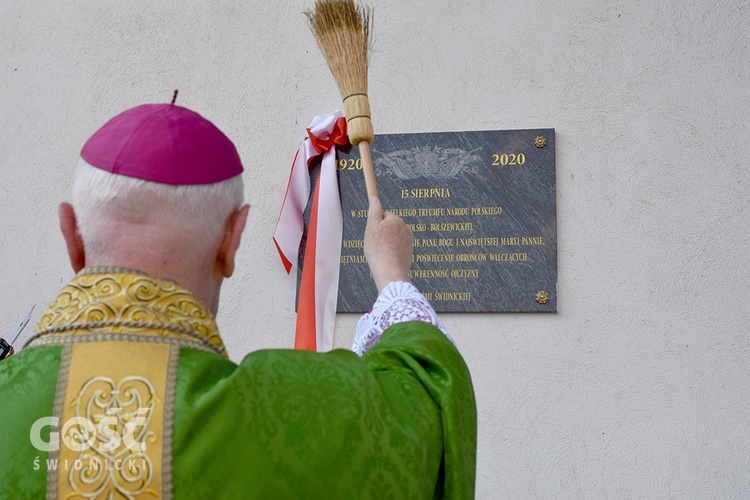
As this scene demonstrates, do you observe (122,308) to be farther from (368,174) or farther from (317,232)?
(317,232)

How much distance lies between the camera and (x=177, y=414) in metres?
1.56

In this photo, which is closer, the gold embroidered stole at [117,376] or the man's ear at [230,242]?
the gold embroidered stole at [117,376]

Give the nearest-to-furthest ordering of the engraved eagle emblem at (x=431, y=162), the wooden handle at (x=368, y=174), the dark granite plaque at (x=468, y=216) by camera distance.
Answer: the wooden handle at (x=368, y=174) < the dark granite plaque at (x=468, y=216) < the engraved eagle emblem at (x=431, y=162)

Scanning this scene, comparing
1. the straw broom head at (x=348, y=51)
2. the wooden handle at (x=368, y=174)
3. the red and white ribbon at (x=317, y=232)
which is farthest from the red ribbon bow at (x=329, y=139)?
the wooden handle at (x=368, y=174)

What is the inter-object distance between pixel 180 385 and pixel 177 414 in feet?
0.15

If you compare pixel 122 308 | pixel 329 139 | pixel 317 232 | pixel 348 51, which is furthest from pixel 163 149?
pixel 329 139

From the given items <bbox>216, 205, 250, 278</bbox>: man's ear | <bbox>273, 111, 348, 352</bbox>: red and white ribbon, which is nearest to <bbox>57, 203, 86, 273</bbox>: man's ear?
<bbox>216, 205, 250, 278</bbox>: man's ear

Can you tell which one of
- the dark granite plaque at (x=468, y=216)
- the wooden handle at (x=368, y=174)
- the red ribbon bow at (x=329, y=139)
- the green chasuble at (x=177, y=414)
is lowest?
the green chasuble at (x=177, y=414)

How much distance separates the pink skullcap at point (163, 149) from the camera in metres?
1.69

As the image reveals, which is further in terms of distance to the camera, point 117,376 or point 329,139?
point 329,139

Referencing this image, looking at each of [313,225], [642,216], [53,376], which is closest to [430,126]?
[313,225]

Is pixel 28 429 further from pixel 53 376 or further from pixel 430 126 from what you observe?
pixel 430 126

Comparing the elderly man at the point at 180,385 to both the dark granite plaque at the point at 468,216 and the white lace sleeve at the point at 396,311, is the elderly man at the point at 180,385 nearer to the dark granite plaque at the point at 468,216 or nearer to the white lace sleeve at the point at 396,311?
the white lace sleeve at the point at 396,311

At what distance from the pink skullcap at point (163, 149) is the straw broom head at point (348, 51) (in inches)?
25.9
